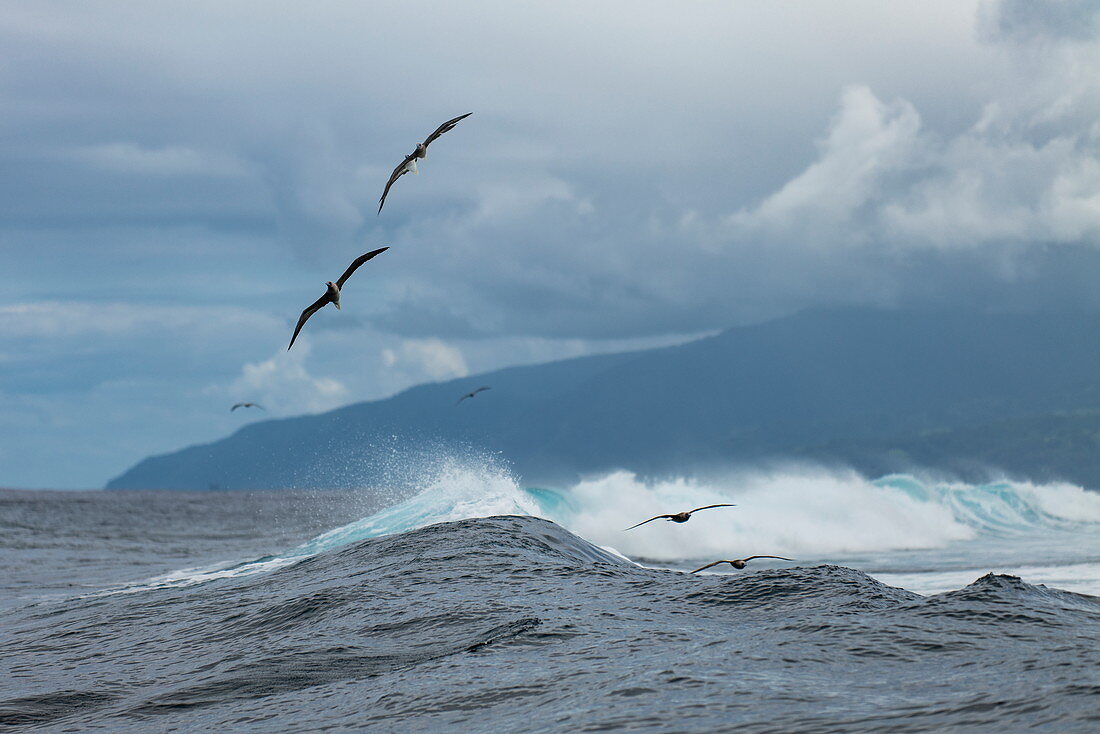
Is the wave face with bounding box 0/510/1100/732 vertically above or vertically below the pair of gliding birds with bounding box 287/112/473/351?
below

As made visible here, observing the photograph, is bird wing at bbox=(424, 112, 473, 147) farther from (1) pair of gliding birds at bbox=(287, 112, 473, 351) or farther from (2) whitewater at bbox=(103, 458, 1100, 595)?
(2) whitewater at bbox=(103, 458, 1100, 595)

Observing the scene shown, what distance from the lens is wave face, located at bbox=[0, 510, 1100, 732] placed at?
7.04 metres

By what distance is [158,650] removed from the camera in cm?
1188

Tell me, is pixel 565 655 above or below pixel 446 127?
below

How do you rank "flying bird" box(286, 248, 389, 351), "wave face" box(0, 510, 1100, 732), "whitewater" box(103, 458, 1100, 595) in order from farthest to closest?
"whitewater" box(103, 458, 1100, 595) → "flying bird" box(286, 248, 389, 351) → "wave face" box(0, 510, 1100, 732)

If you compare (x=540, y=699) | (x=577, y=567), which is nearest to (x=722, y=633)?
(x=540, y=699)

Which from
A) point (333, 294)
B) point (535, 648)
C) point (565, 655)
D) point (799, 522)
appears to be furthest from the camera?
point (799, 522)

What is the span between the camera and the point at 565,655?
8992mm

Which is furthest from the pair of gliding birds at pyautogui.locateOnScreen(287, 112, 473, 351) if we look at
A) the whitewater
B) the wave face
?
the whitewater

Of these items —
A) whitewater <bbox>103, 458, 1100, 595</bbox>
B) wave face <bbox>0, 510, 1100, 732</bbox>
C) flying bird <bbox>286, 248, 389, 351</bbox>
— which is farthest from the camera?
whitewater <bbox>103, 458, 1100, 595</bbox>

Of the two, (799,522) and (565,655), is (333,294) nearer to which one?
(565,655)

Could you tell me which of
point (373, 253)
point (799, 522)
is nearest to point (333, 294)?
point (373, 253)

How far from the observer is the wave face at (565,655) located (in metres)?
7.04

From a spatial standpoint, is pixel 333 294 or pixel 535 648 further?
pixel 333 294
